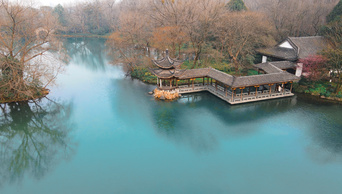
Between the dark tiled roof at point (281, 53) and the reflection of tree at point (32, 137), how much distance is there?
29590 millimetres

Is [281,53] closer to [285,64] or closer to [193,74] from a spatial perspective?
[285,64]

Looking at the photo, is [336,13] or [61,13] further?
[61,13]

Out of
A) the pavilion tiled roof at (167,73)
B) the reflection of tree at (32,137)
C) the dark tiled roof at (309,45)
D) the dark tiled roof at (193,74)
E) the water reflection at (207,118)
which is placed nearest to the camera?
the reflection of tree at (32,137)

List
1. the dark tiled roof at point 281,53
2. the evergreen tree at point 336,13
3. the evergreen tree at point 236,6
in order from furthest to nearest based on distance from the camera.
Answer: the evergreen tree at point 236,6 < the evergreen tree at point 336,13 < the dark tiled roof at point 281,53

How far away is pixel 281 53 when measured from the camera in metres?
35.8

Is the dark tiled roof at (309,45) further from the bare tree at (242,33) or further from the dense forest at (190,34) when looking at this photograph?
→ the bare tree at (242,33)

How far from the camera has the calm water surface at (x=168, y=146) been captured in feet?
51.0

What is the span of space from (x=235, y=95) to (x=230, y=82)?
7.22 feet

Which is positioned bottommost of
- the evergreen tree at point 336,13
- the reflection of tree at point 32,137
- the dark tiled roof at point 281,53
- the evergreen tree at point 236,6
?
the reflection of tree at point 32,137

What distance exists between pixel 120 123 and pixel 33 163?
788cm

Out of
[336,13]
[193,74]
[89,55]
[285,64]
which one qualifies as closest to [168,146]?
[193,74]

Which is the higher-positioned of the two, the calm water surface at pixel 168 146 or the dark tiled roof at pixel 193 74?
the dark tiled roof at pixel 193 74

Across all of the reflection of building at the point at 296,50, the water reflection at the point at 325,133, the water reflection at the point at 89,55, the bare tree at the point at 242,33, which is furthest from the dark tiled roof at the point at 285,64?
the water reflection at the point at 89,55

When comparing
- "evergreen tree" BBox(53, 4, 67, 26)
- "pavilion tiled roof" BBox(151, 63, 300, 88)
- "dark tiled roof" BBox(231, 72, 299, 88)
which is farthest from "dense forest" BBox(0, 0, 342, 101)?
"evergreen tree" BBox(53, 4, 67, 26)
